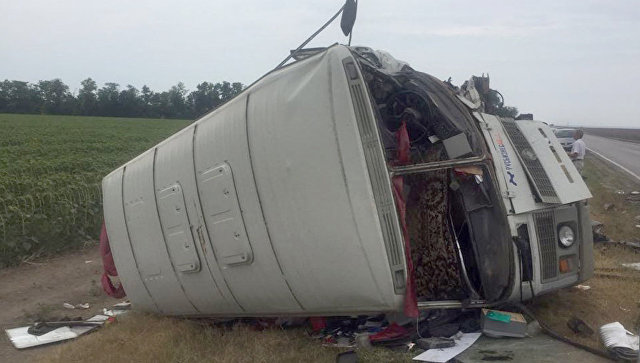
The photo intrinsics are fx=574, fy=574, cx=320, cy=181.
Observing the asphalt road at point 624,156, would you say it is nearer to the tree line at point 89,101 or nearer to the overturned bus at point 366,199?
the overturned bus at point 366,199

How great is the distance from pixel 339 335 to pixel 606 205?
8439 mm

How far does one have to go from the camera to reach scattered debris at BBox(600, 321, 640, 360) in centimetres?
375

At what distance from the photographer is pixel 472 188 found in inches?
165

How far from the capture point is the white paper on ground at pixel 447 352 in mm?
3807

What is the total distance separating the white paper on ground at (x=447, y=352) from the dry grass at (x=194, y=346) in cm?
13

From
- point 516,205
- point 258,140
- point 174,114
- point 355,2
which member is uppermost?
point 174,114

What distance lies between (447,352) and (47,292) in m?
6.36

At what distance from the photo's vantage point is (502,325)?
4141mm

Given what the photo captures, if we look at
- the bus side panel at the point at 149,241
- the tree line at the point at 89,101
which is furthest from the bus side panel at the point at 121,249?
the tree line at the point at 89,101

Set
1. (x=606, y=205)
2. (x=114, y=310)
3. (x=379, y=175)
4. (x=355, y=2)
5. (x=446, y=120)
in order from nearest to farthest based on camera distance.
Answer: (x=379, y=175) → (x=355, y=2) → (x=446, y=120) → (x=114, y=310) → (x=606, y=205)

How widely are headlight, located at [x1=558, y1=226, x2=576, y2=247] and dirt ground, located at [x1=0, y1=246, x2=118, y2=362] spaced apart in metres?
4.99

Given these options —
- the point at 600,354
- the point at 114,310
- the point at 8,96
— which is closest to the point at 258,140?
the point at 600,354

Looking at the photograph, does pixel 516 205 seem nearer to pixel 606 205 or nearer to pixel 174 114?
pixel 606 205

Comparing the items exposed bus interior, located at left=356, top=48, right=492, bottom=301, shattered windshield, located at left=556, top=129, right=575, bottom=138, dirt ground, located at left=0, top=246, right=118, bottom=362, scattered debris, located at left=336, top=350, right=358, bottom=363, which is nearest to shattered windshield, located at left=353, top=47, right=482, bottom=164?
exposed bus interior, located at left=356, top=48, right=492, bottom=301
